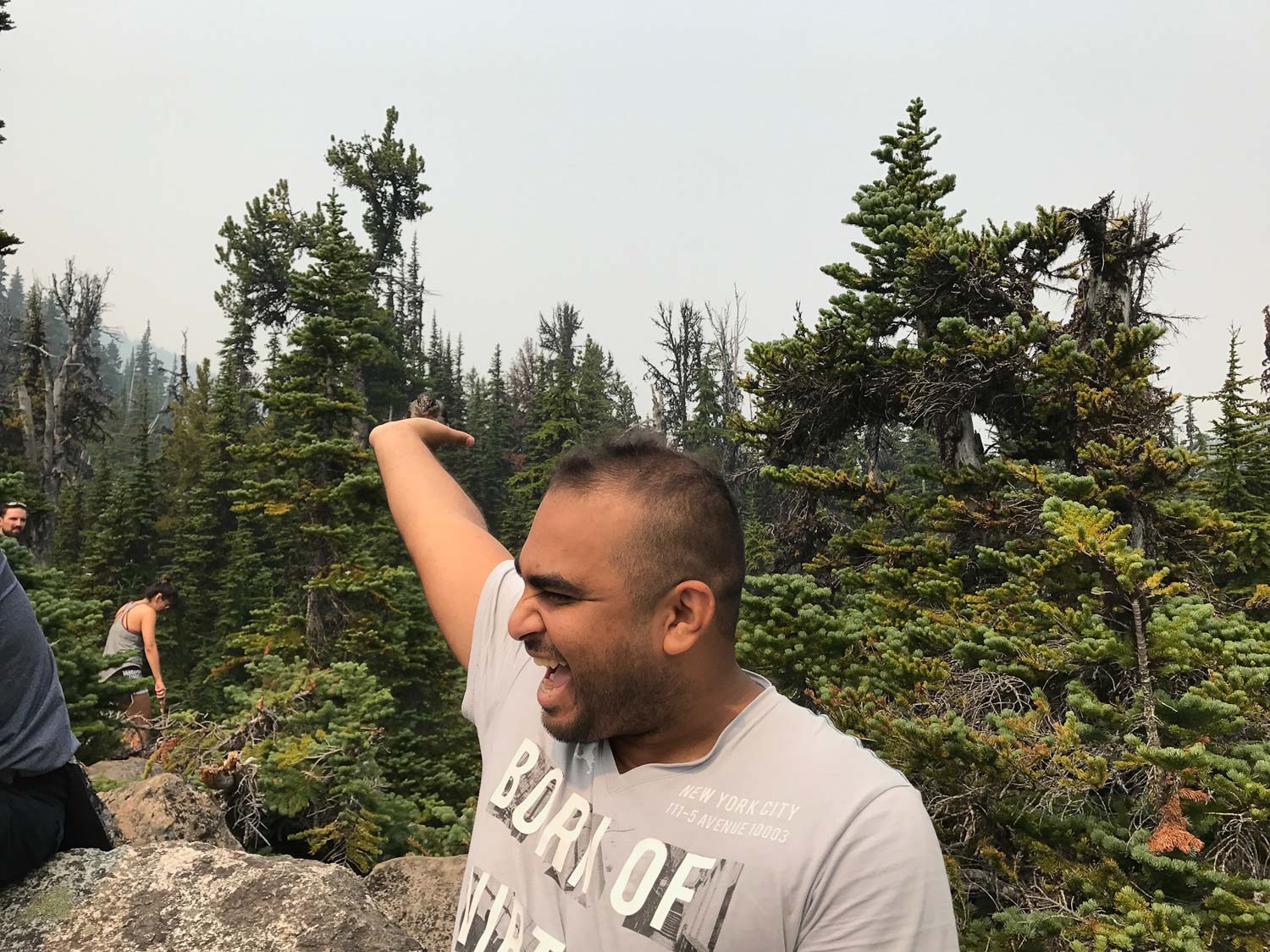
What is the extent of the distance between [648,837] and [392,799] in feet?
32.8

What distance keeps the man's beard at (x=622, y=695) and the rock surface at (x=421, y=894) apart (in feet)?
17.6

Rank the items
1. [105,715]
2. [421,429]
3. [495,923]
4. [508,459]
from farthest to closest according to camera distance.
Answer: [508,459] → [105,715] → [421,429] → [495,923]

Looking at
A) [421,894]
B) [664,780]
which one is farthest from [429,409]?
[421,894]

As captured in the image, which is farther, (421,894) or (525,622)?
(421,894)

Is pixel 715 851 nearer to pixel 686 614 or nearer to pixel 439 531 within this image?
pixel 686 614

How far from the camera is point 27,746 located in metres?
2.54

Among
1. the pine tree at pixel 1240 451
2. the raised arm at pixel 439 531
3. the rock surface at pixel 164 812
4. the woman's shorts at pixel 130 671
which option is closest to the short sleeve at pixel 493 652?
the raised arm at pixel 439 531

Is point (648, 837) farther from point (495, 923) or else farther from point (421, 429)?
point (421, 429)

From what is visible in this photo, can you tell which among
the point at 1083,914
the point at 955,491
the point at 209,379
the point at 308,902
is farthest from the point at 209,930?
the point at 209,379

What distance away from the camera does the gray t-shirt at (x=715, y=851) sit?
981 mm

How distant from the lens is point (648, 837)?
117 centimetres

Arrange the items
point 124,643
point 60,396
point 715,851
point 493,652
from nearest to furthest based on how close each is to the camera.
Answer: point 715,851
point 493,652
point 124,643
point 60,396

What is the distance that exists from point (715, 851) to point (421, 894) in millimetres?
5817

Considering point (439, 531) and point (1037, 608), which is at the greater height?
point (439, 531)
